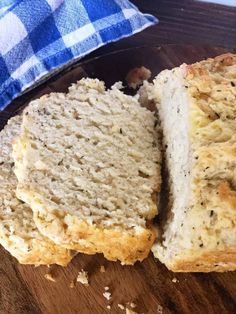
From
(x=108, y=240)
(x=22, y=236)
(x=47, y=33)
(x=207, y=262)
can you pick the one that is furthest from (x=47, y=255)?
(x=47, y=33)

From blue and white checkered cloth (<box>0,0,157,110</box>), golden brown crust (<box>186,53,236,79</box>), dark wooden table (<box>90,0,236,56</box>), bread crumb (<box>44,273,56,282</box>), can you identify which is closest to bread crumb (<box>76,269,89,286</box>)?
bread crumb (<box>44,273,56,282</box>)

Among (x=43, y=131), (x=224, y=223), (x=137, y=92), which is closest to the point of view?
(x=224, y=223)

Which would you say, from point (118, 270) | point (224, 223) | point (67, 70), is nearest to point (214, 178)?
point (224, 223)

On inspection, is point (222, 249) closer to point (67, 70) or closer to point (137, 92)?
point (137, 92)

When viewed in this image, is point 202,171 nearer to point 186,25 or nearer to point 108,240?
point 108,240

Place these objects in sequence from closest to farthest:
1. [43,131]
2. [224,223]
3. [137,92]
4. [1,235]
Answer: [224,223]
[1,235]
[43,131]
[137,92]

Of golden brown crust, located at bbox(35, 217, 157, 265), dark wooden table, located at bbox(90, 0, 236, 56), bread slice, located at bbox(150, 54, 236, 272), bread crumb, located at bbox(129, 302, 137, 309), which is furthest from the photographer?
dark wooden table, located at bbox(90, 0, 236, 56)

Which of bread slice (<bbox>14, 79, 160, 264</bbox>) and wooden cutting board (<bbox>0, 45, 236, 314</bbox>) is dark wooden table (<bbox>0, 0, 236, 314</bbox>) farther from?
bread slice (<bbox>14, 79, 160, 264</bbox>)
